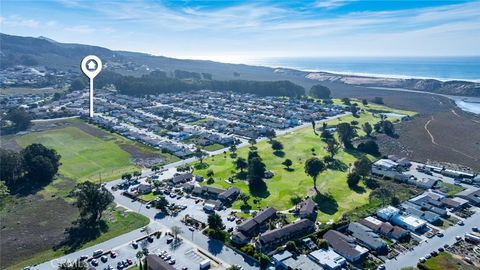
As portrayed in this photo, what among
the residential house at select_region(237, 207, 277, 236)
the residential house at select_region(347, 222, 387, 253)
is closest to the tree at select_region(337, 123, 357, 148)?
the residential house at select_region(347, 222, 387, 253)

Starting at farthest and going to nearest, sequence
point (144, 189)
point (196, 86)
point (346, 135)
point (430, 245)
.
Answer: point (196, 86) → point (346, 135) → point (144, 189) → point (430, 245)

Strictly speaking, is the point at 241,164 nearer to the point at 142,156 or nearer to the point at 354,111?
the point at 142,156

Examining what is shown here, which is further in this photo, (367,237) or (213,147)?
(213,147)

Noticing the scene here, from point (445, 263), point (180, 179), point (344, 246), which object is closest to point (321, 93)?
point (180, 179)

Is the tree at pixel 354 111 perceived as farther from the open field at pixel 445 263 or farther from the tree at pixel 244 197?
the open field at pixel 445 263

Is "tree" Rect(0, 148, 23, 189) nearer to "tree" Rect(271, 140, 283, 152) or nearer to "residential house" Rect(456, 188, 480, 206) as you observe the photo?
"tree" Rect(271, 140, 283, 152)

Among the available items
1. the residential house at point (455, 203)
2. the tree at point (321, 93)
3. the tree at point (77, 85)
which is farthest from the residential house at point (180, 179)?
the tree at point (77, 85)
